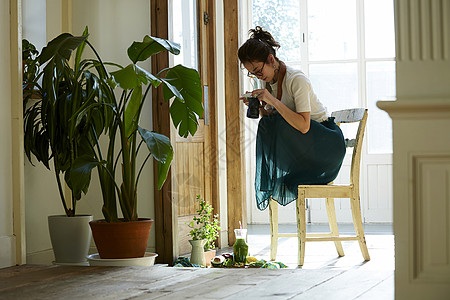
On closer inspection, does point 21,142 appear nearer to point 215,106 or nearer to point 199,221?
point 199,221

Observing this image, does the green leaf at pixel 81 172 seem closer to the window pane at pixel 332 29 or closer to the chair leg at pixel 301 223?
the chair leg at pixel 301 223

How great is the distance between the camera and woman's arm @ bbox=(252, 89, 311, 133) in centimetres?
369

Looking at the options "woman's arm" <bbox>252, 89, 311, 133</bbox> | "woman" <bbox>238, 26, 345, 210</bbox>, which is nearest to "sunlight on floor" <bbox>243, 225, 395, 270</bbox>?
"woman" <bbox>238, 26, 345, 210</bbox>

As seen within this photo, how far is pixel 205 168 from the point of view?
180 inches

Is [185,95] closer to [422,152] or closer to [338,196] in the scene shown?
[338,196]

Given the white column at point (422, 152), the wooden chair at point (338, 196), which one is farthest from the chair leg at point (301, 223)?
the white column at point (422, 152)

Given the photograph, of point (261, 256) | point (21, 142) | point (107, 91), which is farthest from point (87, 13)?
point (261, 256)

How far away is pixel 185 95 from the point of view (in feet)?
11.1

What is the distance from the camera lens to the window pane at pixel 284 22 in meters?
6.55

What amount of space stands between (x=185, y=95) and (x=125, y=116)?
1.11 feet

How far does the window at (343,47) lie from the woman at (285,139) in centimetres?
261

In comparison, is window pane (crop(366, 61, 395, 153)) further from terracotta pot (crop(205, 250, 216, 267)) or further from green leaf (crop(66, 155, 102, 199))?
green leaf (crop(66, 155, 102, 199))

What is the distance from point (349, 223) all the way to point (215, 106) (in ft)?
7.34

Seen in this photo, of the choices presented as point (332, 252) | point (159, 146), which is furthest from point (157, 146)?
point (332, 252)
